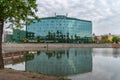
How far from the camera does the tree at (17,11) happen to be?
26.4m

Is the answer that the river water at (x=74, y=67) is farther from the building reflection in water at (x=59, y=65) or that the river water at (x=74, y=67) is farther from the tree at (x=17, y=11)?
the tree at (x=17, y=11)

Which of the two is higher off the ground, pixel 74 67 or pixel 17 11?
pixel 17 11

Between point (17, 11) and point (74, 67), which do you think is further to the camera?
point (74, 67)

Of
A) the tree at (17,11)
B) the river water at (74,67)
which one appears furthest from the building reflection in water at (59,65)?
the tree at (17,11)

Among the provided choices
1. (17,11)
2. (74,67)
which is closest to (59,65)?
(74,67)

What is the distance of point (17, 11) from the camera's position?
91.6ft

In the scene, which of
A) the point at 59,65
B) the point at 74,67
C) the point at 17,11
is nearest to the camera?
the point at 17,11

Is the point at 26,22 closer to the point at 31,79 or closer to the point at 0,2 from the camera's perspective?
the point at 0,2

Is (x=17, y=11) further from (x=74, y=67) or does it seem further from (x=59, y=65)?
(x=59, y=65)

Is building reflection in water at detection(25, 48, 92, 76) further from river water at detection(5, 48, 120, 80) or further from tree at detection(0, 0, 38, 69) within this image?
tree at detection(0, 0, 38, 69)

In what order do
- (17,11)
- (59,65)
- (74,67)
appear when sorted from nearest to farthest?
(17,11) → (74,67) → (59,65)

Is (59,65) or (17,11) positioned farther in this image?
(59,65)

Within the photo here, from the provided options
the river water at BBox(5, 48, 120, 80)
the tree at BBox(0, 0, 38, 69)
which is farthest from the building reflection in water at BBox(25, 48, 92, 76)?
the tree at BBox(0, 0, 38, 69)

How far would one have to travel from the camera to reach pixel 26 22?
29.9m
